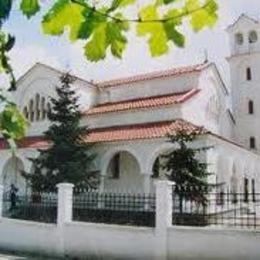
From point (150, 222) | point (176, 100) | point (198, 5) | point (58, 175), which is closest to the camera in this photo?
point (198, 5)

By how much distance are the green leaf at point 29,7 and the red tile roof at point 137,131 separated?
20.8 metres

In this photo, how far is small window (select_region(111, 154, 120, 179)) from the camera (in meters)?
26.1

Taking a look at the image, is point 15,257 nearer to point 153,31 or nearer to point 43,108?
point 153,31

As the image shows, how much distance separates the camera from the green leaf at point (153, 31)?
1587 millimetres

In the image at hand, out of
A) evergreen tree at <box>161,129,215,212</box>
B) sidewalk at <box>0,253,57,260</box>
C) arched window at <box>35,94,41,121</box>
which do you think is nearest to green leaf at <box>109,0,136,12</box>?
sidewalk at <box>0,253,57,260</box>

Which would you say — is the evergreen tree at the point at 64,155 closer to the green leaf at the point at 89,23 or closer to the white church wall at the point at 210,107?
the white church wall at the point at 210,107

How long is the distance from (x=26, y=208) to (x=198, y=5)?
51.3 feet

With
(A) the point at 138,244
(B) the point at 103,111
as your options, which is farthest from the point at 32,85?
(A) the point at 138,244

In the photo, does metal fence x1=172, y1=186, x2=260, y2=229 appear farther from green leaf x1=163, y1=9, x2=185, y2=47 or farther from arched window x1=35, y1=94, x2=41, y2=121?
arched window x1=35, y1=94, x2=41, y2=121

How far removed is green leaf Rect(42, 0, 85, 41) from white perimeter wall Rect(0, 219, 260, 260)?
10764mm

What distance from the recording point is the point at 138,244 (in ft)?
43.5

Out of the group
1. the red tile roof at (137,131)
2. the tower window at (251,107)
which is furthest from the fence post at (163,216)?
the tower window at (251,107)

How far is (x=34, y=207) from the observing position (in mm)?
16391

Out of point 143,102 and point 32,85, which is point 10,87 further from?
point 32,85
